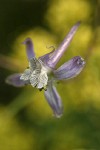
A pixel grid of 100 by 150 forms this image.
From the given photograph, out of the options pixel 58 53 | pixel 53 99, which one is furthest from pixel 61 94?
pixel 58 53

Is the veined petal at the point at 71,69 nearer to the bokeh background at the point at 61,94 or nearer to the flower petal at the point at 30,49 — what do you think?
the flower petal at the point at 30,49

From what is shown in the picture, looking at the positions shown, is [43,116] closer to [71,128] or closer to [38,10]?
[71,128]

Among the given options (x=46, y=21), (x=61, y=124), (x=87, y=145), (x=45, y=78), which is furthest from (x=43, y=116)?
(x=45, y=78)

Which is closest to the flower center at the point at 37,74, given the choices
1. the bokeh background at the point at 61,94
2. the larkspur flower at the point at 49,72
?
the larkspur flower at the point at 49,72

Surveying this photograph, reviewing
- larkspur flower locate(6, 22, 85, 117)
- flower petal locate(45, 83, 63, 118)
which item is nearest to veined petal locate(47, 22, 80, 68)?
larkspur flower locate(6, 22, 85, 117)

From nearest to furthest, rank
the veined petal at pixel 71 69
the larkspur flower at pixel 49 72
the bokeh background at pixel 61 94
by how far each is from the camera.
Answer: the veined petal at pixel 71 69, the larkspur flower at pixel 49 72, the bokeh background at pixel 61 94

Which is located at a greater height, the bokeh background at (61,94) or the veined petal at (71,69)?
the bokeh background at (61,94)

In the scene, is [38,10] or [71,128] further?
[38,10]
